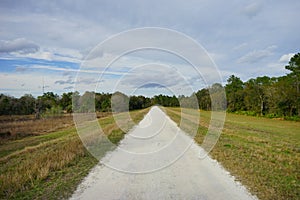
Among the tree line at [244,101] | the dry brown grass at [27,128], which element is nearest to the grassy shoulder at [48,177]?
the dry brown grass at [27,128]

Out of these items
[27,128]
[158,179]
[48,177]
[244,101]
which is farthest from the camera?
[244,101]

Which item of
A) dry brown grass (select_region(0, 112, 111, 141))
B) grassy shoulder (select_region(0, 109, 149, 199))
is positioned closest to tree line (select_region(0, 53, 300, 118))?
dry brown grass (select_region(0, 112, 111, 141))

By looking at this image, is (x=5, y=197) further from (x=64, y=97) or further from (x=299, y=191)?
(x=64, y=97)

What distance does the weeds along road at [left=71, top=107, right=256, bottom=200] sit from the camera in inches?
202

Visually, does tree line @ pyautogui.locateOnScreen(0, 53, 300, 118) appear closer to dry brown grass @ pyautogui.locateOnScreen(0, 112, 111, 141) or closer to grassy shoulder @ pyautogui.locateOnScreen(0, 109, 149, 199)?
dry brown grass @ pyautogui.locateOnScreen(0, 112, 111, 141)

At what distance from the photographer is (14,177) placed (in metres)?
6.39

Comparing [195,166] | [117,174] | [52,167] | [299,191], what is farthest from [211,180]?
[52,167]

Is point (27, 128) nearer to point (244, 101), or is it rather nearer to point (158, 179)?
point (158, 179)

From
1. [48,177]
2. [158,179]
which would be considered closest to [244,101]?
[158,179]

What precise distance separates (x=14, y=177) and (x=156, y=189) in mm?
3972

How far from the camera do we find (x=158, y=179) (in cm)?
623

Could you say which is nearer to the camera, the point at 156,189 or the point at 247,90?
the point at 156,189

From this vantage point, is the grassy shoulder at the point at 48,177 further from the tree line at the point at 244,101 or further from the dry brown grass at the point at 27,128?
the tree line at the point at 244,101

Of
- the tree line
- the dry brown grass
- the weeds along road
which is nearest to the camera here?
the weeds along road
